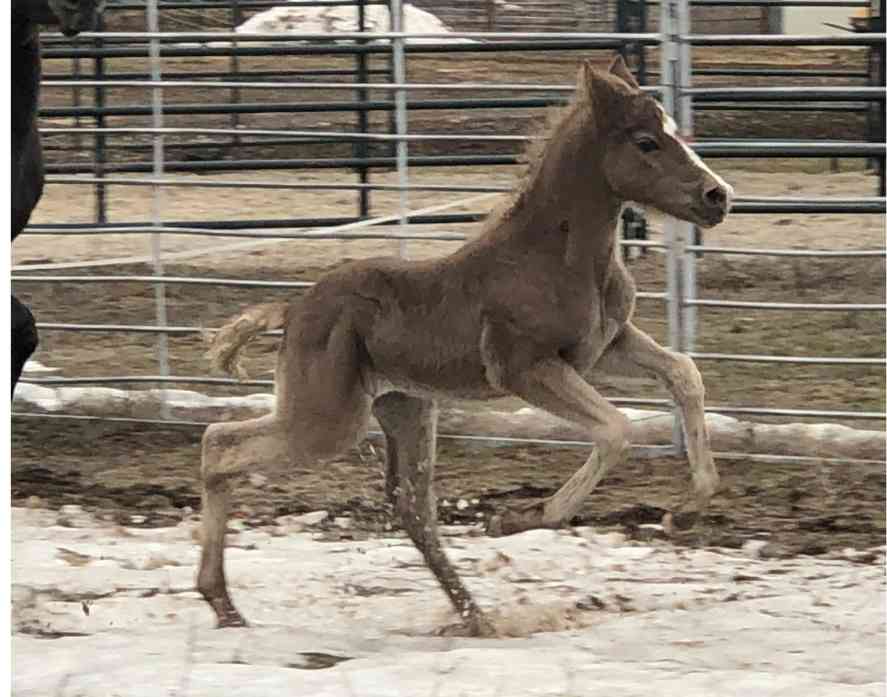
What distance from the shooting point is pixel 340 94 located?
1783cm

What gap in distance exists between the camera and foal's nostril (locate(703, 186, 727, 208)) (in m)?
4.50

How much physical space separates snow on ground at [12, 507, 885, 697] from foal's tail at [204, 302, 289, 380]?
73 centimetres

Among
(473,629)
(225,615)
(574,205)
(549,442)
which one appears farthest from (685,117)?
(225,615)

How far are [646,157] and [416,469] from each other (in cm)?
108

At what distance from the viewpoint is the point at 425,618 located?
16.7 feet

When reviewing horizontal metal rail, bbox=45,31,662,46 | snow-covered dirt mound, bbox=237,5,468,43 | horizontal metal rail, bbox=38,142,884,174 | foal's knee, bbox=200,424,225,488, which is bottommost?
foal's knee, bbox=200,424,225,488

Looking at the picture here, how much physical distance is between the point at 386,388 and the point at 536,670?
100cm

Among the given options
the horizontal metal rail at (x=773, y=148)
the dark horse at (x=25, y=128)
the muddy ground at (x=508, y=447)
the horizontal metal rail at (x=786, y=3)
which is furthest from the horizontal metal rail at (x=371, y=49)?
the dark horse at (x=25, y=128)

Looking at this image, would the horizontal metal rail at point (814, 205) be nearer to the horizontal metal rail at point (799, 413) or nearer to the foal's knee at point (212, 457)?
the horizontal metal rail at point (799, 413)

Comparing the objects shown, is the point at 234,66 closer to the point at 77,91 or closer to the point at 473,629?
the point at 77,91

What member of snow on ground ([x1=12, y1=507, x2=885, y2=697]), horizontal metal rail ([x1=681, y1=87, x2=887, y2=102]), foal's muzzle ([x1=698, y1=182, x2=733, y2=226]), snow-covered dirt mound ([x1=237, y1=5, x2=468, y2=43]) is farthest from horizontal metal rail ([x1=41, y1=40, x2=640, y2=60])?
snow-covered dirt mound ([x1=237, y1=5, x2=468, y2=43])

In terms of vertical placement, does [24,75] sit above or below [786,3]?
below

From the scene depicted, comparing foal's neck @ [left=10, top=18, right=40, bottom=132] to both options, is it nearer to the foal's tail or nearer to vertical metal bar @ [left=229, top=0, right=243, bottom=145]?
the foal's tail

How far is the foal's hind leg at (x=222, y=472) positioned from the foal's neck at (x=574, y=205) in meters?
0.84
